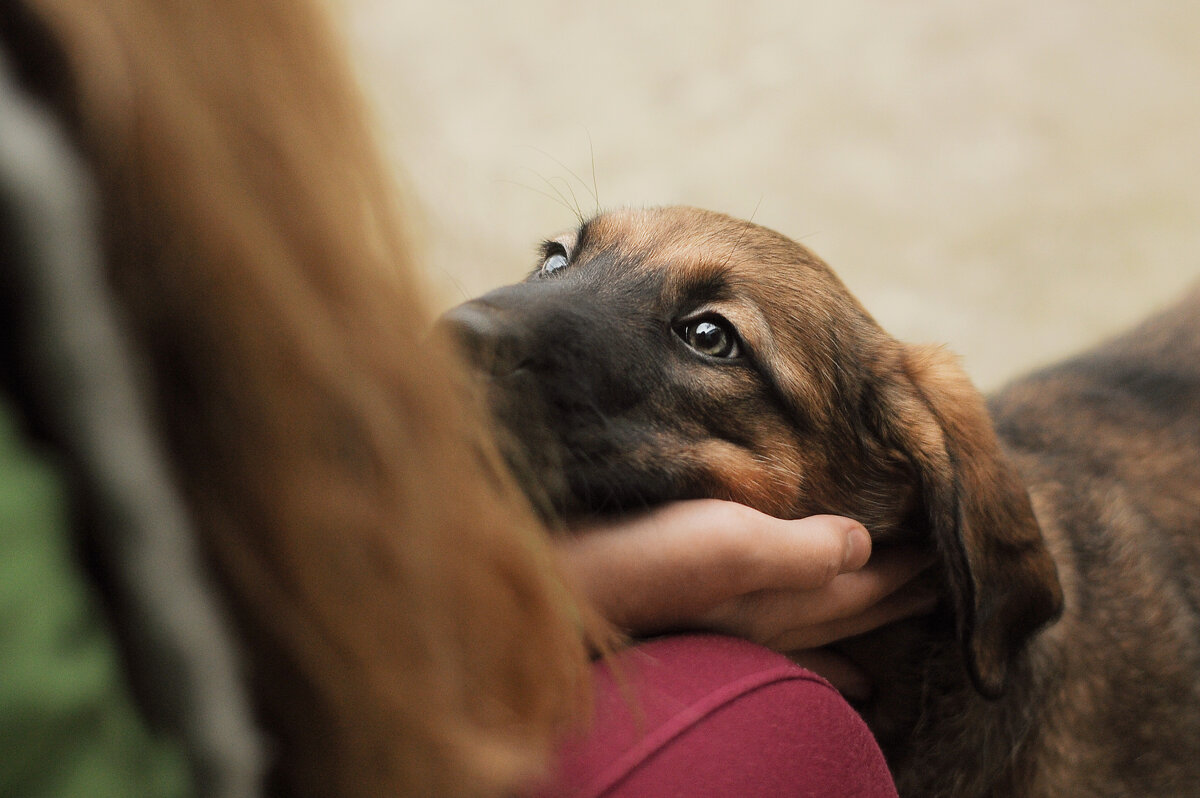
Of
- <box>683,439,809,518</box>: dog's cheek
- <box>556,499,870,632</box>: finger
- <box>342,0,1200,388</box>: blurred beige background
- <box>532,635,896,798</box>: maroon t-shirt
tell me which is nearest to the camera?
<box>532,635,896,798</box>: maroon t-shirt

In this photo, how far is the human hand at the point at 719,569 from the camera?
1323 millimetres

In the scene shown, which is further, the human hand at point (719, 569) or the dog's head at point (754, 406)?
the dog's head at point (754, 406)

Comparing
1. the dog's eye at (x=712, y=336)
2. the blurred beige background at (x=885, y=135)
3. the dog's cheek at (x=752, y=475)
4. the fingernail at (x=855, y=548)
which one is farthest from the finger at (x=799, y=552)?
the blurred beige background at (x=885, y=135)

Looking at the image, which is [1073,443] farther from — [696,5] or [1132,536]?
[696,5]

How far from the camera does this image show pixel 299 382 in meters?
0.67

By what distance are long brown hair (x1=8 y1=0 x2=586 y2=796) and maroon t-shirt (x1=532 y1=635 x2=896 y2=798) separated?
19cm

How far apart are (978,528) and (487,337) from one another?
1.00 m

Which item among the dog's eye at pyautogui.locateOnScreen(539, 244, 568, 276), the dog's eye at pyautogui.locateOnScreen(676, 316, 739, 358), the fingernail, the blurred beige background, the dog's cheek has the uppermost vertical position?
the blurred beige background

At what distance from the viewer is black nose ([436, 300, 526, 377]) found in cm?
147

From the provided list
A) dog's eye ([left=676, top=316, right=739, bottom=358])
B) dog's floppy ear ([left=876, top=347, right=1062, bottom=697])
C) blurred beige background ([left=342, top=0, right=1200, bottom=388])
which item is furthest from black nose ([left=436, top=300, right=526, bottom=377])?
blurred beige background ([left=342, top=0, right=1200, bottom=388])

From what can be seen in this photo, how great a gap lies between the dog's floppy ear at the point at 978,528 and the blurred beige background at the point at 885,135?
225cm

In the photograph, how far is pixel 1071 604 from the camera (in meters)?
2.14

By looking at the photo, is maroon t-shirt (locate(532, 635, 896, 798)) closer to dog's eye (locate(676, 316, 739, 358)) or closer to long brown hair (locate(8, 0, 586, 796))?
long brown hair (locate(8, 0, 586, 796))

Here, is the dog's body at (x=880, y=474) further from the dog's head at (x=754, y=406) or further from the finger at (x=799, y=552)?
the finger at (x=799, y=552)
